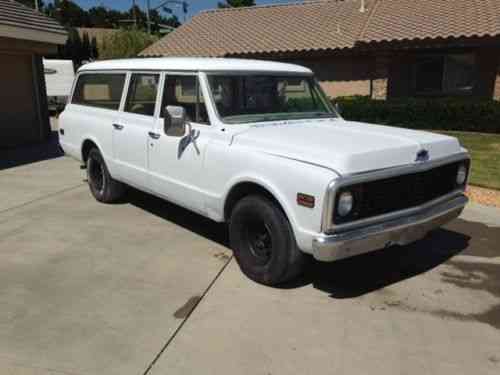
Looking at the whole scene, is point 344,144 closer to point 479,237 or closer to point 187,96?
point 187,96

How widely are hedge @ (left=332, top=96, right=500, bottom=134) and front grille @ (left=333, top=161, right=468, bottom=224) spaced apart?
863 cm

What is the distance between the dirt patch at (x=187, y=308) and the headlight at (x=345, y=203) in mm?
1437

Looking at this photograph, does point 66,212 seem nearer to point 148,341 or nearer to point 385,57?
point 148,341

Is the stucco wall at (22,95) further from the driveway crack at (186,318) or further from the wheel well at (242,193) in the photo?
the driveway crack at (186,318)

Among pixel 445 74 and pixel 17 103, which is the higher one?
pixel 445 74

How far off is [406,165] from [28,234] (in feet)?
14.1

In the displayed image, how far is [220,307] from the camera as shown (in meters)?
3.98

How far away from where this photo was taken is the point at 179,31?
2345cm

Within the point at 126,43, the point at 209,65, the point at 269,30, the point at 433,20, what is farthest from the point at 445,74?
the point at 126,43

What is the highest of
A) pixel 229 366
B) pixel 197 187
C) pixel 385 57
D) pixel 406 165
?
pixel 385 57

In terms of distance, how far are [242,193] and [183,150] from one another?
2.90 ft

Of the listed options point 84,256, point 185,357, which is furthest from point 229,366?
point 84,256

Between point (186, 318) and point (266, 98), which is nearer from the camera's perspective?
point (186, 318)

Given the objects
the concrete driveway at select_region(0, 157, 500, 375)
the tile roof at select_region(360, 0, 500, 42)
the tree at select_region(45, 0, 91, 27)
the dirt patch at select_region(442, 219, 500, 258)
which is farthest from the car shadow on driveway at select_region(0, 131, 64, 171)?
the tree at select_region(45, 0, 91, 27)
